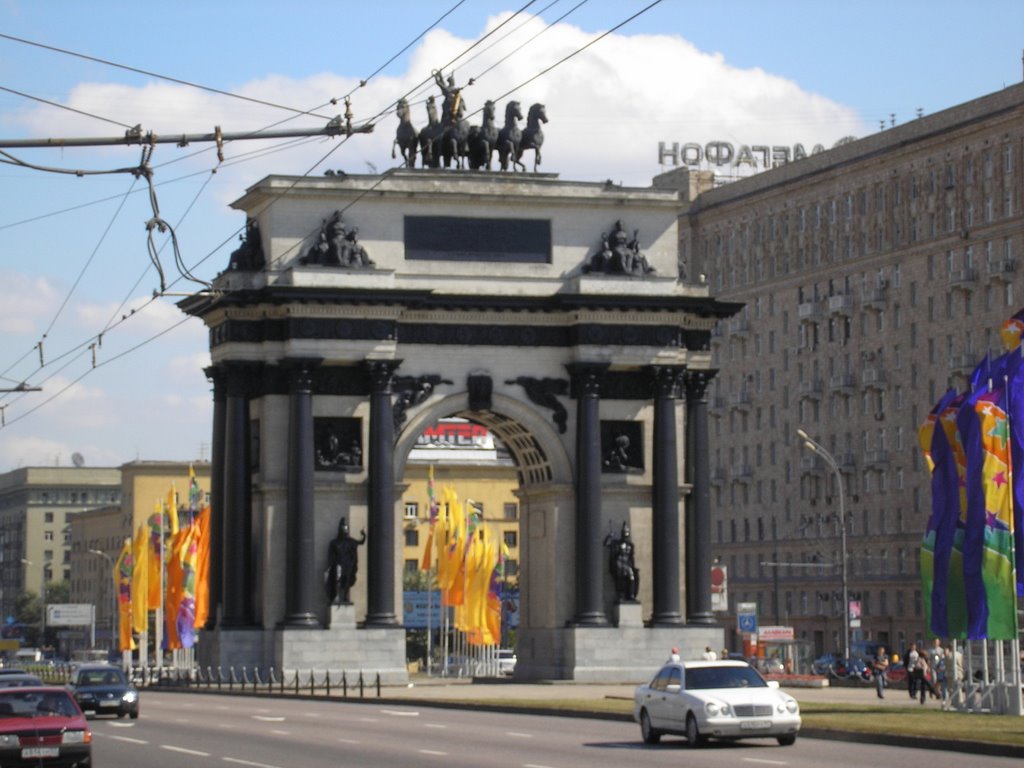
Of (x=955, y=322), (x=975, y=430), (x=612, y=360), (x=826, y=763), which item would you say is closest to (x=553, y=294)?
(x=612, y=360)

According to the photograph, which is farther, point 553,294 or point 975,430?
point 553,294

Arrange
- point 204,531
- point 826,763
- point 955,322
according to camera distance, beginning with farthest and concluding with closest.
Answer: point 955,322, point 204,531, point 826,763

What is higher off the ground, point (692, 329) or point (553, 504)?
point (692, 329)

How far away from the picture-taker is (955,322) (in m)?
133

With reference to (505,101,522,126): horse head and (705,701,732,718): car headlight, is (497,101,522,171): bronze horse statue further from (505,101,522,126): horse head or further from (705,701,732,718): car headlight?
(705,701,732,718): car headlight

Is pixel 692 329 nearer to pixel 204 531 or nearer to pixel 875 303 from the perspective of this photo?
pixel 204 531

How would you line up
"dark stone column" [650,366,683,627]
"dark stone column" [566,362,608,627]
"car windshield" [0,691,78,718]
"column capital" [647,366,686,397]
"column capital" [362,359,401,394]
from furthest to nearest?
"column capital" [647,366,686,397] < "dark stone column" [650,366,683,627] < "dark stone column" [566,362,608,627] < "column capital" [362,359,401,394] < "car windshield" [0,691,78,718]

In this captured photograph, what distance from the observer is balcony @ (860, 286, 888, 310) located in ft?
458

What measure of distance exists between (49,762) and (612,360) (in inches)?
1935

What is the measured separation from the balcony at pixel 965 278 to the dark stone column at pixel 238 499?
58864 millimetres

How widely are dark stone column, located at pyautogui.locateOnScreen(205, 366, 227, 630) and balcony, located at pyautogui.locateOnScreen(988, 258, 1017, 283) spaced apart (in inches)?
2198

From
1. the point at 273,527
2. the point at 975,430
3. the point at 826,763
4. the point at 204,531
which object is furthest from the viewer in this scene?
the point at 204,531

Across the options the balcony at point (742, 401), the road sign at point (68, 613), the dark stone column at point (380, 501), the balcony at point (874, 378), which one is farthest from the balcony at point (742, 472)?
the dark stone column at point (380, 501)

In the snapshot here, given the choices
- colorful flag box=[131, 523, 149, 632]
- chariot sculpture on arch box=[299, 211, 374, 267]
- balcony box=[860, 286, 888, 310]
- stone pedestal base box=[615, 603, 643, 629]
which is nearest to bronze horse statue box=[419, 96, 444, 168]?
chariot sculpture on arch box=[299, 211, 374, 267]
